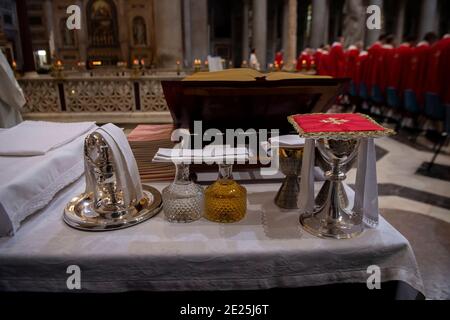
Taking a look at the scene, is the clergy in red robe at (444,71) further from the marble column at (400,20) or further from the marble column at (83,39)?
the marble column at (400,20)

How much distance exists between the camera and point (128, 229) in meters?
1.10

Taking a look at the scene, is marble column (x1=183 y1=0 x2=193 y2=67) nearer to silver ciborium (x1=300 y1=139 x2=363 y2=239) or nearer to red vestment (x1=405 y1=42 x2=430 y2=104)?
red vestment (x1=405 y1=42 x2=430 y2=104)

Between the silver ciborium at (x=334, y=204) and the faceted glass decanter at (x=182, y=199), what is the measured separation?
34 centimetres

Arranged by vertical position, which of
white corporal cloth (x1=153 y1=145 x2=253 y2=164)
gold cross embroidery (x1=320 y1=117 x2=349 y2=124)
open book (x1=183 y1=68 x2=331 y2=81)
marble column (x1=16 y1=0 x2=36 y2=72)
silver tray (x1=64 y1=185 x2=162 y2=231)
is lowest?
silver tray (x1=64 y1=185 x2=162 y2=231)

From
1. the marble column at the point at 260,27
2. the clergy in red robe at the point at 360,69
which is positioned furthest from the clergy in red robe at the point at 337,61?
the marble column at the point at 260,27

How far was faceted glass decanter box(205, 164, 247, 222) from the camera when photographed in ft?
3.67

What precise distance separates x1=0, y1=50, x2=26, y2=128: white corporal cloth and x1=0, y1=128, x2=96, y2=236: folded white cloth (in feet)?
8.31

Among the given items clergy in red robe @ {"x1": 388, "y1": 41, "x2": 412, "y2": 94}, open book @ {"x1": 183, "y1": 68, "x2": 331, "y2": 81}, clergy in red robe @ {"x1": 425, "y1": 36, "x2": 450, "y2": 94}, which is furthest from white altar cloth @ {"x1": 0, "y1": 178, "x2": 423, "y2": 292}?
clergy in red robe @ {"x1": 388, "y1": 41, "x2": 412, "y2": 94}

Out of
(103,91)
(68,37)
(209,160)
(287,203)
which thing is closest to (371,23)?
(287,203)

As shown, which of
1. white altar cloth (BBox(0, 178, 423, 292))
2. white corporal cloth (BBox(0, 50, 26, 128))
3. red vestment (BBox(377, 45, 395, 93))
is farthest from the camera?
red vestment (BBox(377, 45, 395, 93))

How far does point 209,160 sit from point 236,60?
27265mm

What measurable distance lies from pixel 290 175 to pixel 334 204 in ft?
0.66

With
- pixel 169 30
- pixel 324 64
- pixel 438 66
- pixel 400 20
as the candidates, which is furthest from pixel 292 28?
pixel 400 20

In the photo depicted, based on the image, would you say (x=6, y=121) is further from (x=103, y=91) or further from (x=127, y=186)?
(x=127, y=186)
